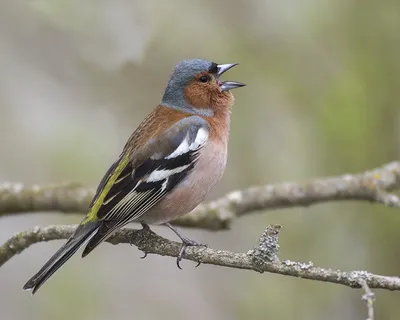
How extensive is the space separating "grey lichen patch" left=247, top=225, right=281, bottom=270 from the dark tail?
52.2 inches

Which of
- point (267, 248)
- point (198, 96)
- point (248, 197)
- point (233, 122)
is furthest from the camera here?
point (233, 122)

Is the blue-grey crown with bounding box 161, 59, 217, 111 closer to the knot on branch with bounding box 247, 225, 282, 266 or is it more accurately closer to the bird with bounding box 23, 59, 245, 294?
the bird with bounding box 23, 59, 245, 294

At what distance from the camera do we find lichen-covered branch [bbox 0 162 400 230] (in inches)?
215

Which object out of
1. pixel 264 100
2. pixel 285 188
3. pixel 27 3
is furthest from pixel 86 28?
pixel 285 188

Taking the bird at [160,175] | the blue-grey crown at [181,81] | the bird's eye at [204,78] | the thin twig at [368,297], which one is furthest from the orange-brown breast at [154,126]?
the thin twig at [368,297]

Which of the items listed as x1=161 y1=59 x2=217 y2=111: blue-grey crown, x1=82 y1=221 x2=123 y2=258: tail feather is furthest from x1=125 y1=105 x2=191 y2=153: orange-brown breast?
x1=82 y1=221 x2=123 y2=258: tail feather

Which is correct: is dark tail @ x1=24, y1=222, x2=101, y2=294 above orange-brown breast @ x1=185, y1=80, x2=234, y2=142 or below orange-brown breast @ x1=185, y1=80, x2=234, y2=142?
below

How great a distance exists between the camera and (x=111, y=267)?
Result: 7703 mm

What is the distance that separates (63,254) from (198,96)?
69.6 inches

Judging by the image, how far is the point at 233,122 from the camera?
730 cm

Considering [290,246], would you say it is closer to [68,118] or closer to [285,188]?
[285,188]

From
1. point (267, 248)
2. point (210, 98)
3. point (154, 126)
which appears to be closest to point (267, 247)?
point (267, 248)

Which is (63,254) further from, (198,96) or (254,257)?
(198,96)

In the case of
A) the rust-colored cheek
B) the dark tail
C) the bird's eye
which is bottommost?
the dark tail
